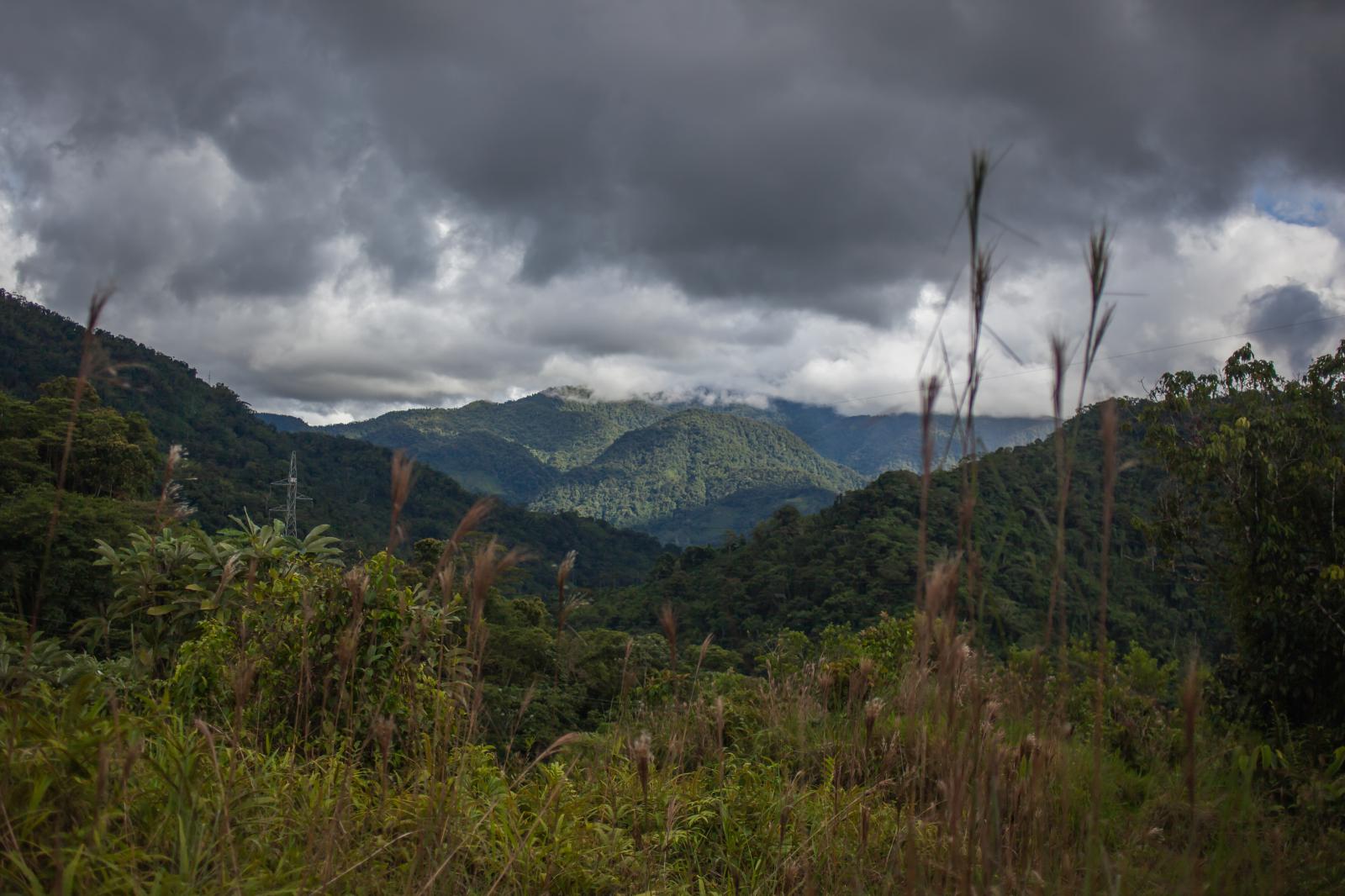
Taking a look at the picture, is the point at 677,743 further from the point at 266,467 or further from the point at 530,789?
the point at 266,467

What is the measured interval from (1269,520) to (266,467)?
67.2 m

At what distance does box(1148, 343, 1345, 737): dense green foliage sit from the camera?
599 centimetres

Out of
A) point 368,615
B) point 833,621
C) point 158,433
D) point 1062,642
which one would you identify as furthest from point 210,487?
point 1062,642

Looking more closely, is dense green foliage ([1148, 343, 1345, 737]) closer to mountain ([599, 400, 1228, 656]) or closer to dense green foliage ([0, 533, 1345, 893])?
dense green foliage ([0, 533, 1345, 893])

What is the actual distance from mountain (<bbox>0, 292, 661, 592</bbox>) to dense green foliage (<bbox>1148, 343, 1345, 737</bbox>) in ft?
125

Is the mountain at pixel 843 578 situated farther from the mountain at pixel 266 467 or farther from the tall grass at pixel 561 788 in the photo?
the tall grass at pixel 561 788

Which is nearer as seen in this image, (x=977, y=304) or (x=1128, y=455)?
(x=977, y=304)

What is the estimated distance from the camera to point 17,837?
4.55 ft

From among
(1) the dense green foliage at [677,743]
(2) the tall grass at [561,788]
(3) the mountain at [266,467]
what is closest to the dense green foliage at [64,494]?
(1) the dense green foliage at [677,743]

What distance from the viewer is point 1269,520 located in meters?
6.76

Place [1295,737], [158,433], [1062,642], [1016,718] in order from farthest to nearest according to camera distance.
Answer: [158,433] → [1295,737] → [1016,718] → [1062,642]

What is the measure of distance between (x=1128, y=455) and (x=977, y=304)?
60cm

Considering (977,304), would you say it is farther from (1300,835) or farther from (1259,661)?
(1259,661)

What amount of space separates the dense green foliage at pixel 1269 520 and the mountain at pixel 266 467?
38.1 metres
